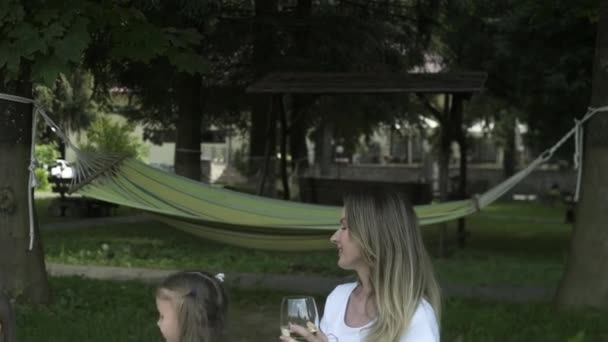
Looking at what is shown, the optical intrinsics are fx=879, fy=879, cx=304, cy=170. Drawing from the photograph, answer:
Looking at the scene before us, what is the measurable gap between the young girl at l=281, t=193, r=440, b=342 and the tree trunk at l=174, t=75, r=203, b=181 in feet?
37.4

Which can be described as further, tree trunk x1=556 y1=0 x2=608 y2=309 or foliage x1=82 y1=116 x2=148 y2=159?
foliage x1=82 y1=116 x2=148 y2=159

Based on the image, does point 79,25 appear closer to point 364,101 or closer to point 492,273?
point 492,273

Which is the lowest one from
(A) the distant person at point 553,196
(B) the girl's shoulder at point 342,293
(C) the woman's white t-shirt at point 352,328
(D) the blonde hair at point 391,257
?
(A) the distant person at point 553,196

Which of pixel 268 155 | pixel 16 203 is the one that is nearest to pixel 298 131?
pixel 268 155

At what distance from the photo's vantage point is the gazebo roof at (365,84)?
11836 mm

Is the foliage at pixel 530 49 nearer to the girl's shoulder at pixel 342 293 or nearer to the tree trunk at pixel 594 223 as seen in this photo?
the tree trunk at pixel 594 223

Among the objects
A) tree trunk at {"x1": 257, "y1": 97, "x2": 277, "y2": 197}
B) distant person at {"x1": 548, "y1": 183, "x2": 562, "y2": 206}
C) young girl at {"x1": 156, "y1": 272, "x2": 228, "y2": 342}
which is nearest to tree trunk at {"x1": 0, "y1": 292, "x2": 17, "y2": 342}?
young girl at {"x1": 156, "y1": 272, "x2": 228, "y2": 342}

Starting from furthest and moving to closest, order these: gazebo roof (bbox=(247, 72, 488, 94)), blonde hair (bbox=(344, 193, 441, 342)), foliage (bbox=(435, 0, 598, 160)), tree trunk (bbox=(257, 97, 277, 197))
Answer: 1. tree trunk (bbox=(257, 97, 277, 197))
2. foliage (bbox=(435, 0, 598, 160))
3. gazebo roof (bbox=(247, 72, 488, 94))
4. blonde hair (bbox=(344, 193, 441, 342))

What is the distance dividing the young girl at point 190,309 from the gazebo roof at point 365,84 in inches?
369

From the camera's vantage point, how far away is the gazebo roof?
11836 mm

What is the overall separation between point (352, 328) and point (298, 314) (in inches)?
12.0

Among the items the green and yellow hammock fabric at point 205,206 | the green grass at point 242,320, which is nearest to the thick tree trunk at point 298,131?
the green and yellow hammock fabric at point 205,206

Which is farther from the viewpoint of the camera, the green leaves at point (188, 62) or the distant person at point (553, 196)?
the distant person at point (553, 196)

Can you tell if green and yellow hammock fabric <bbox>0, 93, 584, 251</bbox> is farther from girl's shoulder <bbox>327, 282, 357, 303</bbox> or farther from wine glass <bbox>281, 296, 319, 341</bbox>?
wine glass <bbox>281, 296, 319, 341</bbox>
